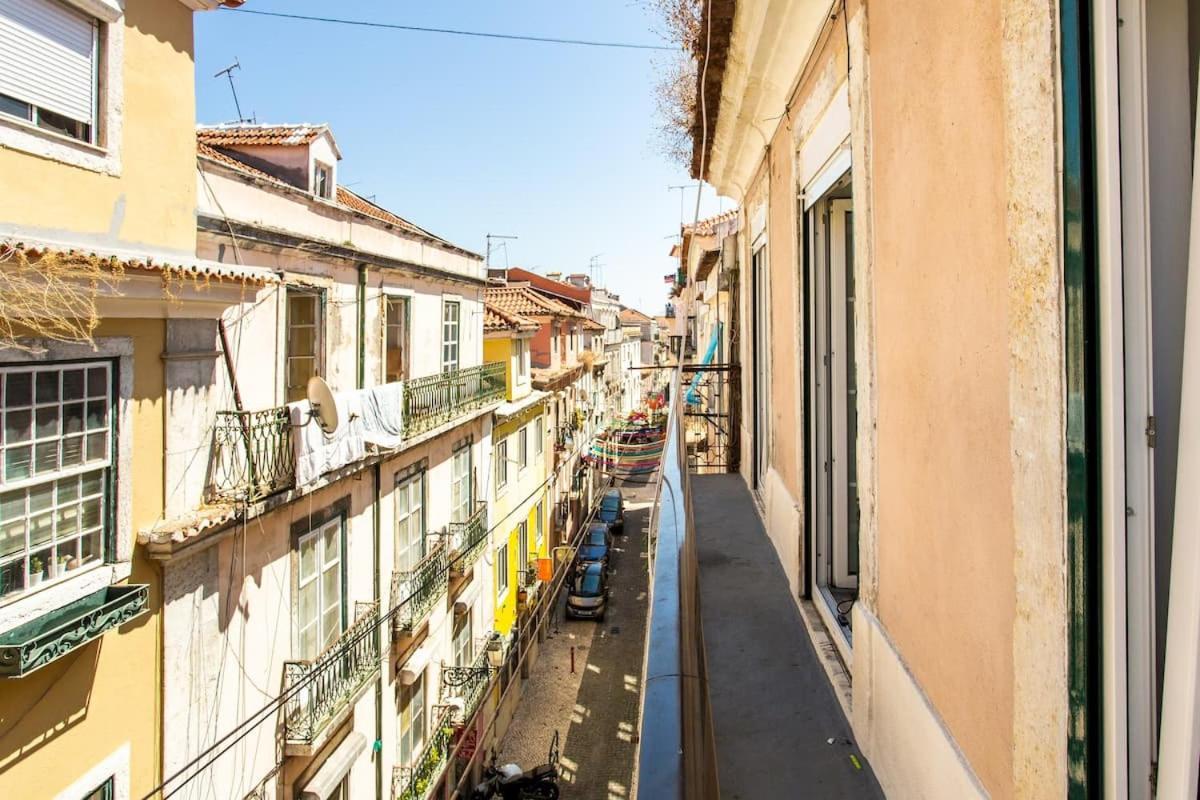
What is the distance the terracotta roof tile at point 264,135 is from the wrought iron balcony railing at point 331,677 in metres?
6.93

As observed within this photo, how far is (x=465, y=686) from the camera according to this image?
14.8 metres

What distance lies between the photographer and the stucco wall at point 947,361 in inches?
55.9

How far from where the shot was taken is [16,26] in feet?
16.6

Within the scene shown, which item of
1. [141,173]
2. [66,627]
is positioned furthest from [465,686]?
[141,173]

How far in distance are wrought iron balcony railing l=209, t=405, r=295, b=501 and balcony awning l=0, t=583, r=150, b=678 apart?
1520mm

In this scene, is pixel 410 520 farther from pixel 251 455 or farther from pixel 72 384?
pixel 72 384

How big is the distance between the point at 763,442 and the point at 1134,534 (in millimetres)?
4319

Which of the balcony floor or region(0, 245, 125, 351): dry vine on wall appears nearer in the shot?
the balcony floor

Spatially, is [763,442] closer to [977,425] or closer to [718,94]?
[718,94]

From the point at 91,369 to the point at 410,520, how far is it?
7.36m

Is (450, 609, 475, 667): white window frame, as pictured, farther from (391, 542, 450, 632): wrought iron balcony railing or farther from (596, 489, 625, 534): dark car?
(596, 489, 625, 534): dark car

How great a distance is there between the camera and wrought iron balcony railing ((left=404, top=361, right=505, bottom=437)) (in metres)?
12.1

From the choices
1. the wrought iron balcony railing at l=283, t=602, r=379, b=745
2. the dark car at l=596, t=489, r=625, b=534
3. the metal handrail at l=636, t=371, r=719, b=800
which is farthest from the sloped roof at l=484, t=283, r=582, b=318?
the metal handrail at l=636, t=371, r=719, b=800

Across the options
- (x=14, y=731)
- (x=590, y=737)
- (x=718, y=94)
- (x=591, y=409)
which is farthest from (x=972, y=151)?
(x=591, y=409)
